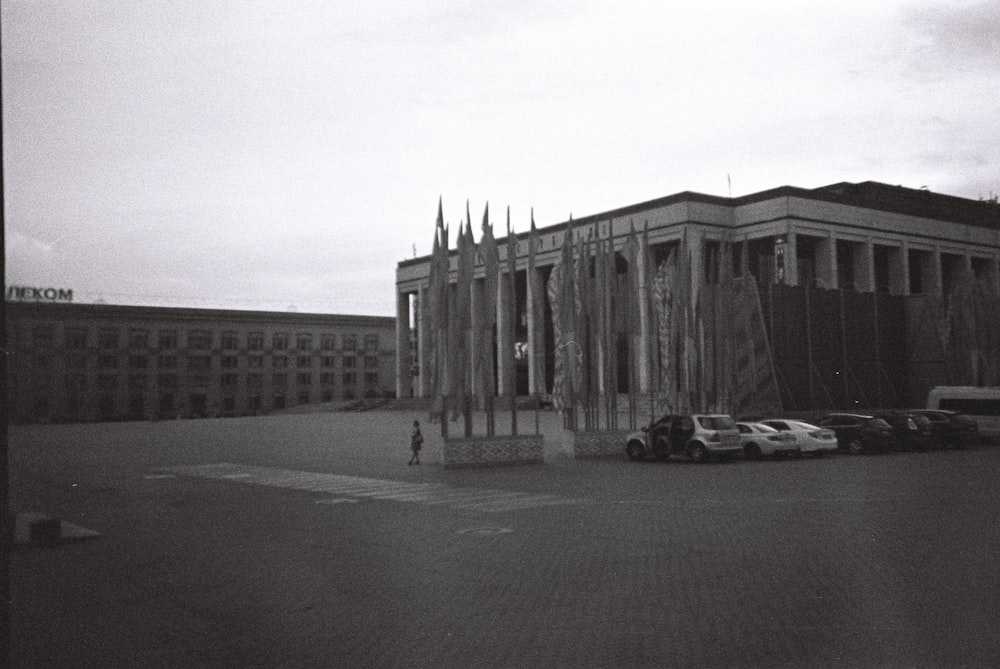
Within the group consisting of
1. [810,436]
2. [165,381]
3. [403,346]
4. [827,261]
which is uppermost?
[827,261]

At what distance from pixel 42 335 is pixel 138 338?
3.29 meters

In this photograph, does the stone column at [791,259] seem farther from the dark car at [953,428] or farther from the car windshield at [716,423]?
the car windshield at [716,423]

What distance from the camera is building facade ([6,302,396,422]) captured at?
32.7 feet

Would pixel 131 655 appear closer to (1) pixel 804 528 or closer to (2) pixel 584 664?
(2) pixel 584 664

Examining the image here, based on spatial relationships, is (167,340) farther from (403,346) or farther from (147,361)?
(403,346)

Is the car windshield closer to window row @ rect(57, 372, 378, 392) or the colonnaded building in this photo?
the colonnaded building

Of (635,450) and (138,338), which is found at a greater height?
(138,338)

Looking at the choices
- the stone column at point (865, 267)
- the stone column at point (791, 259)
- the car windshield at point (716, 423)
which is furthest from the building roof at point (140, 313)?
the stone column at point (865, 267)

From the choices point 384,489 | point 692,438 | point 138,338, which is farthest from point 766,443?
point 138,338

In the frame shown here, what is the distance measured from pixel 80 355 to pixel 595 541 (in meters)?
7.10

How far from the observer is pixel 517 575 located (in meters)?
10.5

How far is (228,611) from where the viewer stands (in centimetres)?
912

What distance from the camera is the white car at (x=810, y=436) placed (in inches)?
1164

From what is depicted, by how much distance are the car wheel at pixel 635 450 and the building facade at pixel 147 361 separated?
11.7m
